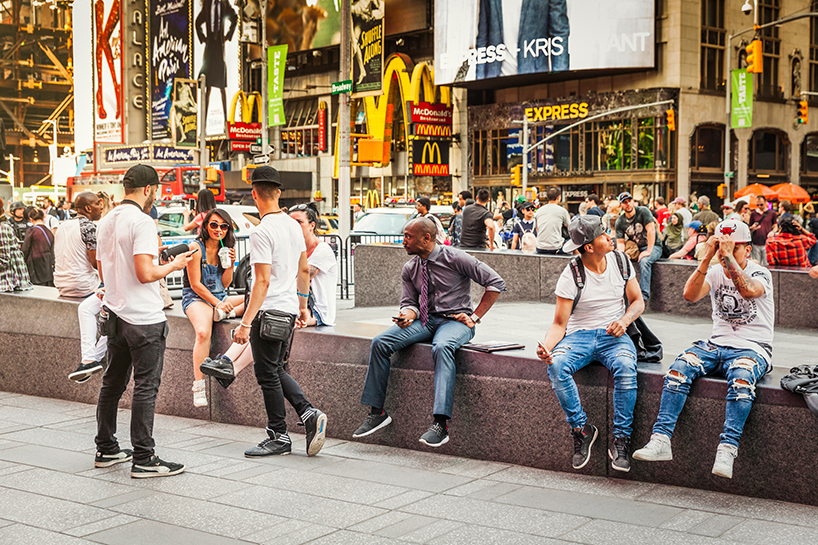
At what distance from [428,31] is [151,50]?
30987mm

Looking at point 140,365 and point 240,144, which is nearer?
point 140,365

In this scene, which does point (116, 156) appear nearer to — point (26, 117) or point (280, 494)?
point (280, 494)

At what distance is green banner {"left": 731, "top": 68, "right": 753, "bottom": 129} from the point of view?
3803 cm

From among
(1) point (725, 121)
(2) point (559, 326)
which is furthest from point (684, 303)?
(1) point (725, 121)

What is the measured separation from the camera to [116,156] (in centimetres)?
5244

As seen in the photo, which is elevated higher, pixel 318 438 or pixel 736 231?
pixel 736 231

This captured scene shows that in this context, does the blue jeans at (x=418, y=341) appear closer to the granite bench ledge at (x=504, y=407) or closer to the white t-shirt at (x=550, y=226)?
the granite bench ledge at (x=504, y=407)

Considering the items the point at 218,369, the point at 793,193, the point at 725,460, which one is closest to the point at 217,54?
the point at 793,193

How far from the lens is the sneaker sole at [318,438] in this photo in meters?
6.31

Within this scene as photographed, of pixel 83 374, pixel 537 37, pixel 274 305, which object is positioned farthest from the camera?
pixel 537 37

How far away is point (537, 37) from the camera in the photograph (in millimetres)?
42969

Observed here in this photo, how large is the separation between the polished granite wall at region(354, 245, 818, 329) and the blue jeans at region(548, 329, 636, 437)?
7.19 m

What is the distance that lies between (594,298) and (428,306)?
1282 millimetres

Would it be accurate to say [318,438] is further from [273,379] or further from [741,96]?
[741,96]
